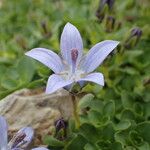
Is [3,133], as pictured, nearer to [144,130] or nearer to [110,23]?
[144,130]

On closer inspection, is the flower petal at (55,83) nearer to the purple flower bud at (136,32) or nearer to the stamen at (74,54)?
the stamen at (74,54)

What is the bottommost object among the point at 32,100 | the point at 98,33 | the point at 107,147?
the point at 107,147

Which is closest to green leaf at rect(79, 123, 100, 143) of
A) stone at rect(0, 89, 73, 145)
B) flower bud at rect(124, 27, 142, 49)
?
stone at rect(0, 89, 73, 145)

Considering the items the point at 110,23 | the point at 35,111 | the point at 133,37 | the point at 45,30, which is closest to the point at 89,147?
the point at 35,111

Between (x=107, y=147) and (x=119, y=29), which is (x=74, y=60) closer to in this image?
(x=107, y=147)

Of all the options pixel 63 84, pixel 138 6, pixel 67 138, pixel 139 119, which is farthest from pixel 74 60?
pixel 138 6

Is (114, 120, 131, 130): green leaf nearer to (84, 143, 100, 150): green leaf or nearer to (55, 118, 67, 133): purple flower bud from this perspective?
(84, 143, 100, 150): green leaf
